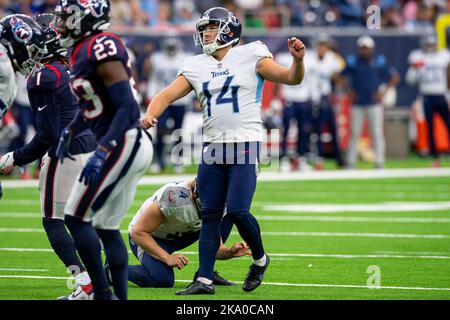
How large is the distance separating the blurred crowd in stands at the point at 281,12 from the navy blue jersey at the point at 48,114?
12888mm

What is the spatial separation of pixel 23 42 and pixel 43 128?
23.7 inches

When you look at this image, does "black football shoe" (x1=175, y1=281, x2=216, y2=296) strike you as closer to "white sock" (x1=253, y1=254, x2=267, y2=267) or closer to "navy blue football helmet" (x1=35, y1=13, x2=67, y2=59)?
"white sock" (x1=253, y1=254, x2=267, y2=267)

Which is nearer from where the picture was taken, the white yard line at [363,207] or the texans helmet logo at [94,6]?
the texans helmet logo at [94,6]

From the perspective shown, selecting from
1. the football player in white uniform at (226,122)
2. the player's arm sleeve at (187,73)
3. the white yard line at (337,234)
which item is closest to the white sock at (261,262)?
the football player in white uniform at (226,122)

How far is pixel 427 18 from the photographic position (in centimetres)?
2131

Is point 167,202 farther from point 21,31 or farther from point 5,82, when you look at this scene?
point 21,31

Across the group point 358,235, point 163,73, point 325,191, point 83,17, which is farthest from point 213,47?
→ point 163,73

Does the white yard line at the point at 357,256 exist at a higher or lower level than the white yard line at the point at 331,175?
higher

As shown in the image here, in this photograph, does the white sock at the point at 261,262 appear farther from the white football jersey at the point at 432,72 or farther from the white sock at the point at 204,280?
the white football jersey at the point at 432,72

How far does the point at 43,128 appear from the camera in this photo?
6.77m

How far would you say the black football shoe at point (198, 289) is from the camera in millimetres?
6887
